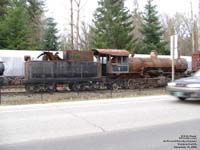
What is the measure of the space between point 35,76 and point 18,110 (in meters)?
12.0

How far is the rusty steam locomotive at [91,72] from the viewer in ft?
78.5

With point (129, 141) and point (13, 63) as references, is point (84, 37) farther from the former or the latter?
point (129, 141)

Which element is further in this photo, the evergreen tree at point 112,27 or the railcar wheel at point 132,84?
the evergreen tree at point 112,27

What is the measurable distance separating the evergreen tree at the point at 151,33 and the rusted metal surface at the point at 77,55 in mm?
23206

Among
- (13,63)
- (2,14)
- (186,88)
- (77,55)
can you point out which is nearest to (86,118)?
(186,88)

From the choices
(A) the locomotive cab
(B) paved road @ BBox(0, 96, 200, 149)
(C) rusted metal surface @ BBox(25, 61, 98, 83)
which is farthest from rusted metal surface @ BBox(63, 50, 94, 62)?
(B) paved road @ BBox(0, 96, 200, 149)

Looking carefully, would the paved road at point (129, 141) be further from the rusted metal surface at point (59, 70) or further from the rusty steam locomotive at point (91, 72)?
the rusted metal surface at point (59, 70)

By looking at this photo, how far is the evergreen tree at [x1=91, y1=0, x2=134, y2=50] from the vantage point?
45.1 m

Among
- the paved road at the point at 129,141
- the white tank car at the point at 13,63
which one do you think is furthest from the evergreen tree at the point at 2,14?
the paved road at the point at 129,141

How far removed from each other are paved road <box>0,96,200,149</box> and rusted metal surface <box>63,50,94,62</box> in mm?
12756

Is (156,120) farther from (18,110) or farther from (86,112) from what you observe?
(18,110)

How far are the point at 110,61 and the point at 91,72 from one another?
2.02m

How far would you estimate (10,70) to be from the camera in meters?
30.1

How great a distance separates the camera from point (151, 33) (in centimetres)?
4947
